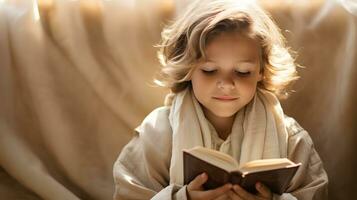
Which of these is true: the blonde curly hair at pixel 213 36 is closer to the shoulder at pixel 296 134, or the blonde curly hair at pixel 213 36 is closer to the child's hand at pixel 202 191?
the shoulder at pixel 296 134

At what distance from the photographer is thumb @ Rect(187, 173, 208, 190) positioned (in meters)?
1.28

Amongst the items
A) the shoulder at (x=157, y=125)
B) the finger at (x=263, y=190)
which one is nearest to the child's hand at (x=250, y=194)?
the finger at (x=263, y=190)

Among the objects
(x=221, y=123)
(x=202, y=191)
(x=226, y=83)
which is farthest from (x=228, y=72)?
(x=202, y=191)

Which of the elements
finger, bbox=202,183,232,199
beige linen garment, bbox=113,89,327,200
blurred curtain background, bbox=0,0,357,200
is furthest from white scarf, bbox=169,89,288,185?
blurred curtain background, bbox=0,0,357,200

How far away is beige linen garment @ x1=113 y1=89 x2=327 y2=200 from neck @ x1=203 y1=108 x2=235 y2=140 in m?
0.02

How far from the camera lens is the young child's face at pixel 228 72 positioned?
1346 millimetres

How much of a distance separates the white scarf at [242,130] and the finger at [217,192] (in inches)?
Answer: 4.3

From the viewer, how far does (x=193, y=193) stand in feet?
4.30

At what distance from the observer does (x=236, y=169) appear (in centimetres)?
123

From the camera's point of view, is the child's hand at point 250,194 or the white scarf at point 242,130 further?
the white scarf at point 242,130

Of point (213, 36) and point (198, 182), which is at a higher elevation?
point (213, 36)

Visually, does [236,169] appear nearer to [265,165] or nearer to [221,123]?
[265,165]

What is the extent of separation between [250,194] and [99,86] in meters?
0.57

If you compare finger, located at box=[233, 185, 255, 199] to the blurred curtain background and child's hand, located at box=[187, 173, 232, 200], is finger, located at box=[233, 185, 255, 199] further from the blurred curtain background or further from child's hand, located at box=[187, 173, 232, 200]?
the blurred curtain background
